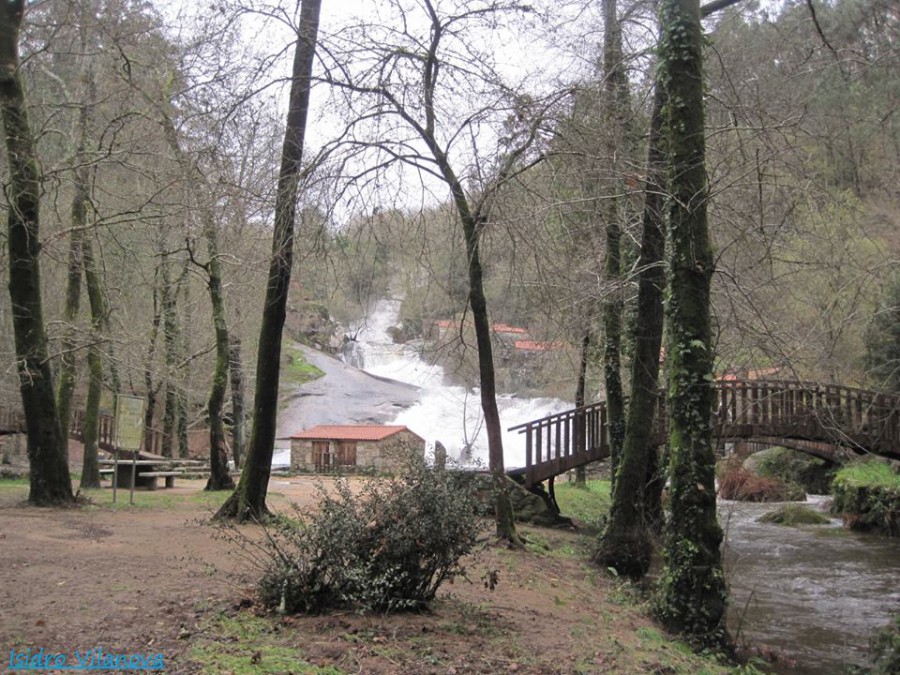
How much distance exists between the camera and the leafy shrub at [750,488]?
25.2m

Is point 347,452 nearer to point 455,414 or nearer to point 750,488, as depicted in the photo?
point 455,414

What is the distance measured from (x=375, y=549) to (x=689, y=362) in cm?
386

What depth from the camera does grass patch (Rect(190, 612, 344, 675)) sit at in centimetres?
455

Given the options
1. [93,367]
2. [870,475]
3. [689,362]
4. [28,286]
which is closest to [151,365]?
[93,367]

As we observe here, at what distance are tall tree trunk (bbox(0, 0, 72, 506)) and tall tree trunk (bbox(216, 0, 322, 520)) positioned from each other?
2.79m

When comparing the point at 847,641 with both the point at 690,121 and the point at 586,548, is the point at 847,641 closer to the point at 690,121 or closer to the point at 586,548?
the point at 586,548

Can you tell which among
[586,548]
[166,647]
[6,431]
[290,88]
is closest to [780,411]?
[586,548]

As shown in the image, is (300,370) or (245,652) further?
(300,370)

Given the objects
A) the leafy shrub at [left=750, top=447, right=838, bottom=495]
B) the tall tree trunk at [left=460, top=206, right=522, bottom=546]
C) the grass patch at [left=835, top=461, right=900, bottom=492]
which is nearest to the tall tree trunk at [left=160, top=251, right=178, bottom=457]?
the tall tree trunk at [left=460, top=206, right=522, bottom=546]

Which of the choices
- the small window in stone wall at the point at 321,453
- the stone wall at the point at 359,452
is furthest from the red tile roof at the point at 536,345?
the small window in stone wall at the point at 321,453

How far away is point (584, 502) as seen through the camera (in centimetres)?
2064

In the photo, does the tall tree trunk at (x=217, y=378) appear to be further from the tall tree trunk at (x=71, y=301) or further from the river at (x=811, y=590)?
the river at (x=811, y=590)

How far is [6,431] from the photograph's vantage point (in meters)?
22.5

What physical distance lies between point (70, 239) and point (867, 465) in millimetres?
20636
